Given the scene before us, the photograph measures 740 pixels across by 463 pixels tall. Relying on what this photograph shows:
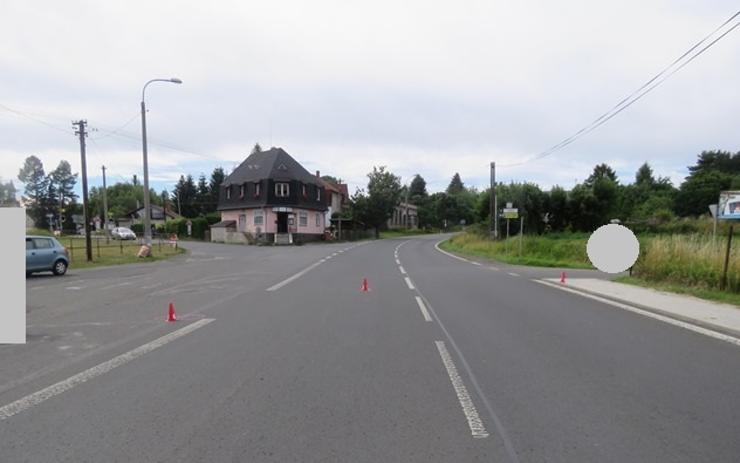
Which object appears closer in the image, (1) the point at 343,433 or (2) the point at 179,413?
(1) the point at 343,433

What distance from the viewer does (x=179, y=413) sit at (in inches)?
181

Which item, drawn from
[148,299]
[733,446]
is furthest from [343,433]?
[148,299]

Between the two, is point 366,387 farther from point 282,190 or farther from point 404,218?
point 404,218

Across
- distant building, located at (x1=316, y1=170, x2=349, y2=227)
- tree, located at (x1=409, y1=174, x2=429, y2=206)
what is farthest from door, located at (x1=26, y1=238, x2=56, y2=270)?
tree, located at (x1=409, y1=174, x2=429, y2=206)

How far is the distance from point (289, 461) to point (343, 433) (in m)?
0.60

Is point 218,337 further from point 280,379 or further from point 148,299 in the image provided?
point 148,299

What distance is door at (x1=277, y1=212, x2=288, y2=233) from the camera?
56.1 meters

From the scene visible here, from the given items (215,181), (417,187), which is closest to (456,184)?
(417,187)

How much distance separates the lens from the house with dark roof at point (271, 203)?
180 ft

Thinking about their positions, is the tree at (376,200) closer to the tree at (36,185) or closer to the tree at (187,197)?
the tree at (187,197)

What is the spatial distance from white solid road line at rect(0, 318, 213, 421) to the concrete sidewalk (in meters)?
9.13

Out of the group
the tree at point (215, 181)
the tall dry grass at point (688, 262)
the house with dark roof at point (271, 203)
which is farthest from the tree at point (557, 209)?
the tree at point (215, 181)

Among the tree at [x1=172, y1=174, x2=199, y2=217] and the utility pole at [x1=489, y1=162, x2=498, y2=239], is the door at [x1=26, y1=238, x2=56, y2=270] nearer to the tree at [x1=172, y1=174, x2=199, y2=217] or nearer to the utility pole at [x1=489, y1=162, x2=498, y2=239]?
the utility pole at [x1=489, y1=162, x2=498, y2=239]

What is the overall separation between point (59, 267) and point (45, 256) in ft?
2.62
